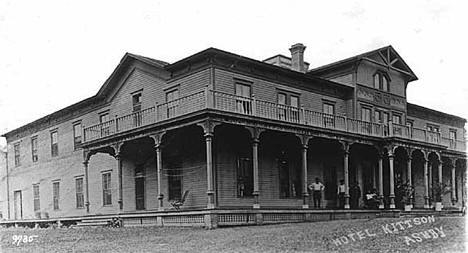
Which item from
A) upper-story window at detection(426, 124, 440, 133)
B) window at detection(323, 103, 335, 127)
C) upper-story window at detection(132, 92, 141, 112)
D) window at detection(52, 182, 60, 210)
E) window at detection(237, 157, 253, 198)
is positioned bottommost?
window at detection(52, 182, 60, 210)

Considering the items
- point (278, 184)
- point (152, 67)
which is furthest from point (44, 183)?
point (278, 184)

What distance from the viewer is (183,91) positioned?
984 inches

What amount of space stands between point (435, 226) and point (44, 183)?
85.3ft

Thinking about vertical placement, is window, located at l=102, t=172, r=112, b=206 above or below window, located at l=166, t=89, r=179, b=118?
below

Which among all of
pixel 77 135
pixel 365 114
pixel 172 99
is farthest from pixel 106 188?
pixel 365 114

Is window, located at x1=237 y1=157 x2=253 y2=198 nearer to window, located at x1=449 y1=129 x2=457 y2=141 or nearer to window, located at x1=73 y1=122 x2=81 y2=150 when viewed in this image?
window, located at x1=73 y1=122 x2=81 y2=150

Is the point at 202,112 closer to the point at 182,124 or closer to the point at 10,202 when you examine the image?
the point at 182,124

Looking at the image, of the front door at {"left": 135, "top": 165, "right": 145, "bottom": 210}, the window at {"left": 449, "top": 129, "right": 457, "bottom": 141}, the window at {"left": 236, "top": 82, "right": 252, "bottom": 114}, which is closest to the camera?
the window at {"left": 236, "top": 82, "right": 252, "bottom": 114}

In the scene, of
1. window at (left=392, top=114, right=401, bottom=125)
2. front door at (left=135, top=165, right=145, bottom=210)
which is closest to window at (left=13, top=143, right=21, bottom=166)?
front door at (left=135, top=165, right=145, bottom=210)

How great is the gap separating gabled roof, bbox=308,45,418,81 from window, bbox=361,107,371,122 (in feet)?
8.47

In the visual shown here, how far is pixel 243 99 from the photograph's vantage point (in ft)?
72.7

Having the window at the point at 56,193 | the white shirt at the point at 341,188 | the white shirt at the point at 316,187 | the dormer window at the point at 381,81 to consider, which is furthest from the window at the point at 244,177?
the window at the point at 56,193

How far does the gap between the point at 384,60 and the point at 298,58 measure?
189 inches

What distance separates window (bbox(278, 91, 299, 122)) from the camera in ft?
79.6
